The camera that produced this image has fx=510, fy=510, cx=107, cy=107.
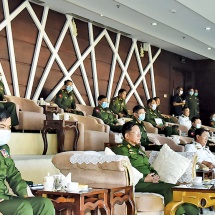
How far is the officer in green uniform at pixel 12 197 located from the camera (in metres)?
3.38

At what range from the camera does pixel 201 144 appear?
7.10 m

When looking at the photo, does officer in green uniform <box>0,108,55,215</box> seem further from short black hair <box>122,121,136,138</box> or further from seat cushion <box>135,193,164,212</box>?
short black hair <box>122,121,136,138</box>

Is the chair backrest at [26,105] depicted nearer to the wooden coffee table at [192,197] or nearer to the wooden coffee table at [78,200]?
the wooden coffee table at [192,197]

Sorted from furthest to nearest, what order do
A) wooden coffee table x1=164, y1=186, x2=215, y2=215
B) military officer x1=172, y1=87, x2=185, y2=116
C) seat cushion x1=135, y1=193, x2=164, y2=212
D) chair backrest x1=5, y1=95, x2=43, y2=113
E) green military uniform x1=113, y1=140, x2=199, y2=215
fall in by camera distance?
military officer x1=172, y1=87, x2=185, y2=116, chair backrest x1=5, y1=95, x2=43, y2=113, green military uniform x1=113, y1=140, x2=199, y2=215, seat cushion x1=135, y1=193, x2=164, y2=212, wooden coffee table x1=164, y1=186, x2=215, y2=215

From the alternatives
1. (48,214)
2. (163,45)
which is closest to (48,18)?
(163,45)

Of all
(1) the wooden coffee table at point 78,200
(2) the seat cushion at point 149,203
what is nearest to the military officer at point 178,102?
(2) the seat cushion at point 149,203

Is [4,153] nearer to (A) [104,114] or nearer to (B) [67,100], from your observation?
(A) [104,114]

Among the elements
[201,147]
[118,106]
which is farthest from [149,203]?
[118,106]

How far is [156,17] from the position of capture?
10.2 meters

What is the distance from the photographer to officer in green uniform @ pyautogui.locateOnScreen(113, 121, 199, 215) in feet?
16.4

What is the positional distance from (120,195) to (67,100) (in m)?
5.80

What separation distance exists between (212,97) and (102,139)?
8.52 m

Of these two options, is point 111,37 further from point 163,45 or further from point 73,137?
point 73,137

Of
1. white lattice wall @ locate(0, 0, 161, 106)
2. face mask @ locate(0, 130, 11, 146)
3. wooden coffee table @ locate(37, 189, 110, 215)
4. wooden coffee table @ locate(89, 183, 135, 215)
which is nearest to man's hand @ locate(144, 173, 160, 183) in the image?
Result: wooden coffee table @ locate(89, 183, 135, 215)
